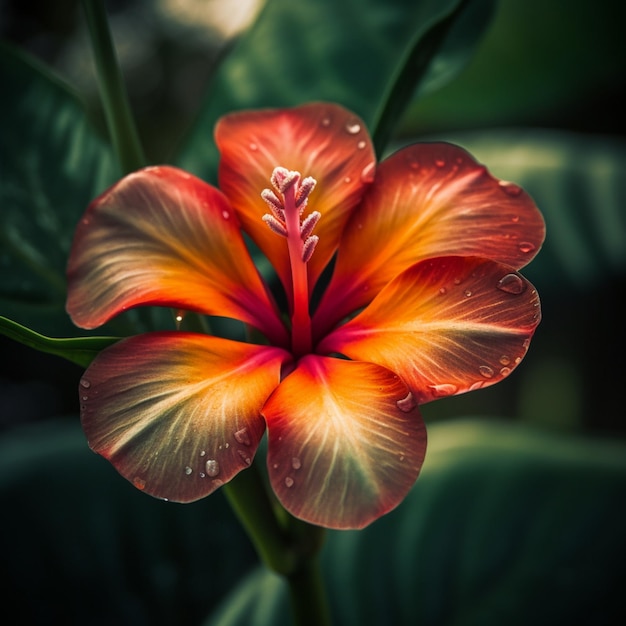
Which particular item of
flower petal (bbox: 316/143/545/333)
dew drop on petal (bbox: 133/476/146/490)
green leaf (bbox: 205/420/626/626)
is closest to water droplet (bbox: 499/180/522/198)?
flower petal (bbox: 316/143/545/333)

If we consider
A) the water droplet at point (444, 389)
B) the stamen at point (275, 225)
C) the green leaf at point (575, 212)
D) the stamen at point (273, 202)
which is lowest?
the green leaf at point (575, 212)

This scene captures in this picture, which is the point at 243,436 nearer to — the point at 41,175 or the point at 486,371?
the point at 486,371

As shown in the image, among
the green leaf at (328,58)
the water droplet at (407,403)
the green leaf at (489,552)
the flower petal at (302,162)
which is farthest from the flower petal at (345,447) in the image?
the green leaf at (489,552)

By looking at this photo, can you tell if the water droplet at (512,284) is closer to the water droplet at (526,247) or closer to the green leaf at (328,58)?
the water droplet at (526,247)

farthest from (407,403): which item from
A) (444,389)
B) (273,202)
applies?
(273,202)

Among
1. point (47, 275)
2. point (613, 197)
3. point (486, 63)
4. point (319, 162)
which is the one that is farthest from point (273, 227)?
point (486, 63)

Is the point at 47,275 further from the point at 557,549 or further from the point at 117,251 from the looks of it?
the point at 557,549
